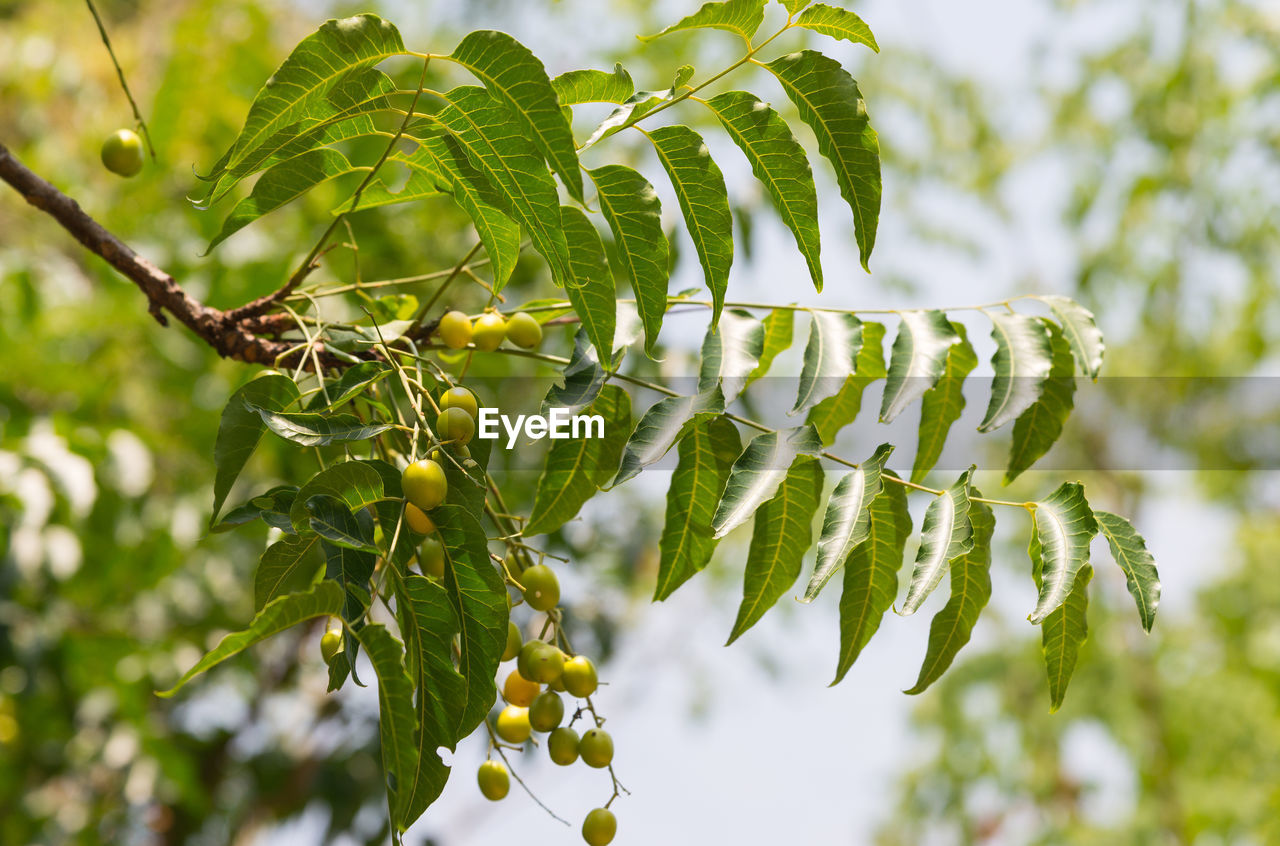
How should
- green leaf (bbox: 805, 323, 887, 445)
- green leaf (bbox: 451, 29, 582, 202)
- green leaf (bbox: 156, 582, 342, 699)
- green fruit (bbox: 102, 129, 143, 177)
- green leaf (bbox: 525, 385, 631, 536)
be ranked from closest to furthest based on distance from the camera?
green leaf (bbox: 156, 582, 342, 699) < green leaf (bbox: 451, 29, 582, 202) < green leaf (bbox: 525, 385, 631, 536) < green leaf (bbox: 805, 323, 887, 445) < green fruit (bbox: 102, 129, 143, 177)

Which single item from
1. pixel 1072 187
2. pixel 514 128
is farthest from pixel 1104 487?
pixel 514 128

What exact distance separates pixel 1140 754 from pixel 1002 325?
14.9ft

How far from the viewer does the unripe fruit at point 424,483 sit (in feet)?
2.32

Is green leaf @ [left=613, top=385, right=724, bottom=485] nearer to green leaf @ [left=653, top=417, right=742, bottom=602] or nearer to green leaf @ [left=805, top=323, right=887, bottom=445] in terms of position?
green leaf @ [left=653, top=417, right=742, bottom=602]

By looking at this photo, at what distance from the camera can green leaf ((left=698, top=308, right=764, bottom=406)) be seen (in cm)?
91

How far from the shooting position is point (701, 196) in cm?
81

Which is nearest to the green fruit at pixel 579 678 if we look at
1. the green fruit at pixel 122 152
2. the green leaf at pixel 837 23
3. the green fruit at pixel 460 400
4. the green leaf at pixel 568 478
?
the green leaf at pixel 568 478

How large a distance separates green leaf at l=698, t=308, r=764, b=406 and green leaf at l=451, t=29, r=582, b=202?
25cm

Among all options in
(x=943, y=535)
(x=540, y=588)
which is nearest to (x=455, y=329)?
(x=540, y=588)

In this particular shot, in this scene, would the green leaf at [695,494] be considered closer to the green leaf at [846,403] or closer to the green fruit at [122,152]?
the green leaf at [846,403]

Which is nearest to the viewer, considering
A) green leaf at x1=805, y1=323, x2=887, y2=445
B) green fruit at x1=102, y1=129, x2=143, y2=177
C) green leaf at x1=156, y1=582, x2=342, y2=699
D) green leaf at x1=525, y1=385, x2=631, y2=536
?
green leaf at x1=156, y1=582, x2=342, y2=699

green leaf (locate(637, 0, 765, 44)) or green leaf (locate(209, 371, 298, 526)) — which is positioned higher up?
green leaf (locate(637, 0, 765, 44))

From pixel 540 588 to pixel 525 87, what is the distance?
421 mm

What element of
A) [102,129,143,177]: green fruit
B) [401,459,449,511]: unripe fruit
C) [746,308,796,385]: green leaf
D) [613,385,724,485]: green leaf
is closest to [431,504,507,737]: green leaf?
[401,459,449,511]: unripe fruit
